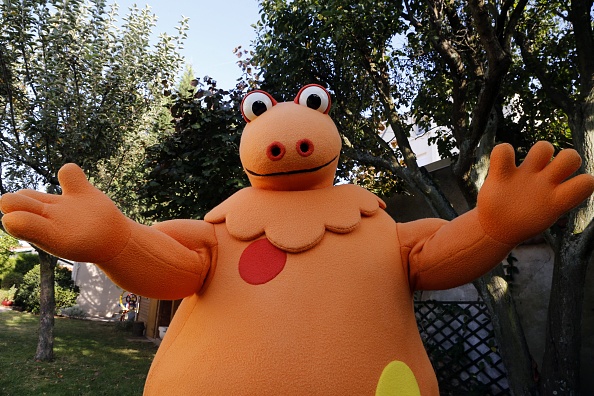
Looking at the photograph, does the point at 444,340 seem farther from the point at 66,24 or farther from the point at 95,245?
the point at 66,24

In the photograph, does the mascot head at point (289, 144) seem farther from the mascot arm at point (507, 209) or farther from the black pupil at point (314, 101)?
the mascot arm at point (507, 209)

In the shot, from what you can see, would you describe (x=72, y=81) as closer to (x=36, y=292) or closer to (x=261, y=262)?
(x=261, y=262)

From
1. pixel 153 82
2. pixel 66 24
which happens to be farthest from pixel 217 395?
pixel 153 82

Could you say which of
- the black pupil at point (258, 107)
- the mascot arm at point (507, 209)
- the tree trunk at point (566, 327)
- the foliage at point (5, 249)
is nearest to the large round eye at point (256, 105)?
the black pupil at point (258, 107)

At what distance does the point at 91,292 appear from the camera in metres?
16.6

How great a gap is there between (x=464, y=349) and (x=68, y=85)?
719 cm

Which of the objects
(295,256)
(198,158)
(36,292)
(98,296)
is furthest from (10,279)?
(295,256)

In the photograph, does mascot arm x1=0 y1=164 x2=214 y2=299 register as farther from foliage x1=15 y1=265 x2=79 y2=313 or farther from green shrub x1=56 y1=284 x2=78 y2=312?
green shrub x1=56 y1=284 x2=78 y2=312

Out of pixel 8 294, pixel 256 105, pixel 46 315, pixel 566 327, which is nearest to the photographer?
pixel 256 105


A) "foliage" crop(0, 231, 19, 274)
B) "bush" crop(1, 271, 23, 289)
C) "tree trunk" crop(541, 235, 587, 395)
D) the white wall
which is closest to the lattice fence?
"tree trunk" crop(541, 235, 587, 395)

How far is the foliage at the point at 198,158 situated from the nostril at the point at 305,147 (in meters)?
3.22

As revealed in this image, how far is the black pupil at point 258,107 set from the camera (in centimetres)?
222

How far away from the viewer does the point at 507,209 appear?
159 centimetres

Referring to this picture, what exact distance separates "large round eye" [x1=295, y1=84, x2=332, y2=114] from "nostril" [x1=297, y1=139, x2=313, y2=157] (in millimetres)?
320
